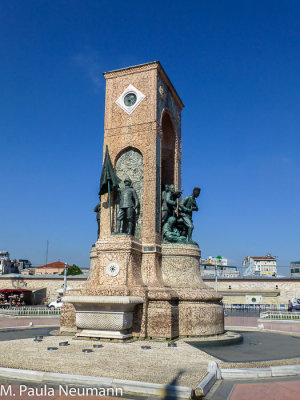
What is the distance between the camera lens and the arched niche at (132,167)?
1387 cm

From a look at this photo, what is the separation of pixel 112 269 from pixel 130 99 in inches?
278

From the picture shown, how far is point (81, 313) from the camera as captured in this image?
35.6 feet

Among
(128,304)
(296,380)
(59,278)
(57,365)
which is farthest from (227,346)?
(59,278)

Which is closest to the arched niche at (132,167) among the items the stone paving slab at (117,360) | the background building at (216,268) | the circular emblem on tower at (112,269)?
the circular emblem on tower at (112,269)

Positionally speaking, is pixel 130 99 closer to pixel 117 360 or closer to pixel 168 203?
pixel 168 203

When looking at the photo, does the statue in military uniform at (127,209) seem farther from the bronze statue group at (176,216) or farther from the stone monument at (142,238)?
the bronze statue group at (176,216)

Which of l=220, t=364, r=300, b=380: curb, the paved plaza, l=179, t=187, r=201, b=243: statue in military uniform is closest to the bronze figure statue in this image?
l=179, t=187, r=201, b=243: statue in military uniform

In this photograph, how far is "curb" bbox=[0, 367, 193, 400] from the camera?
511 centimetres

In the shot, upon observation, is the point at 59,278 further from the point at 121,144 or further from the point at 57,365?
the point at 57,365

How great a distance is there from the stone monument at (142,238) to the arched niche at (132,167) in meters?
0.04

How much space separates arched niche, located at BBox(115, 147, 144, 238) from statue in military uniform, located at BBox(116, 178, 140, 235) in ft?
1.79

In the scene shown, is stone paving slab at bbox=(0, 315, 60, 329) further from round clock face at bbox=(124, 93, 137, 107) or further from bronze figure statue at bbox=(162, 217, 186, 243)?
round clock face at bbox=(124, 93, 137, 107)

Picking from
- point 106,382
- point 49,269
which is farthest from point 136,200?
point 49,269

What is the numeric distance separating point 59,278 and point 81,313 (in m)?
38.9
